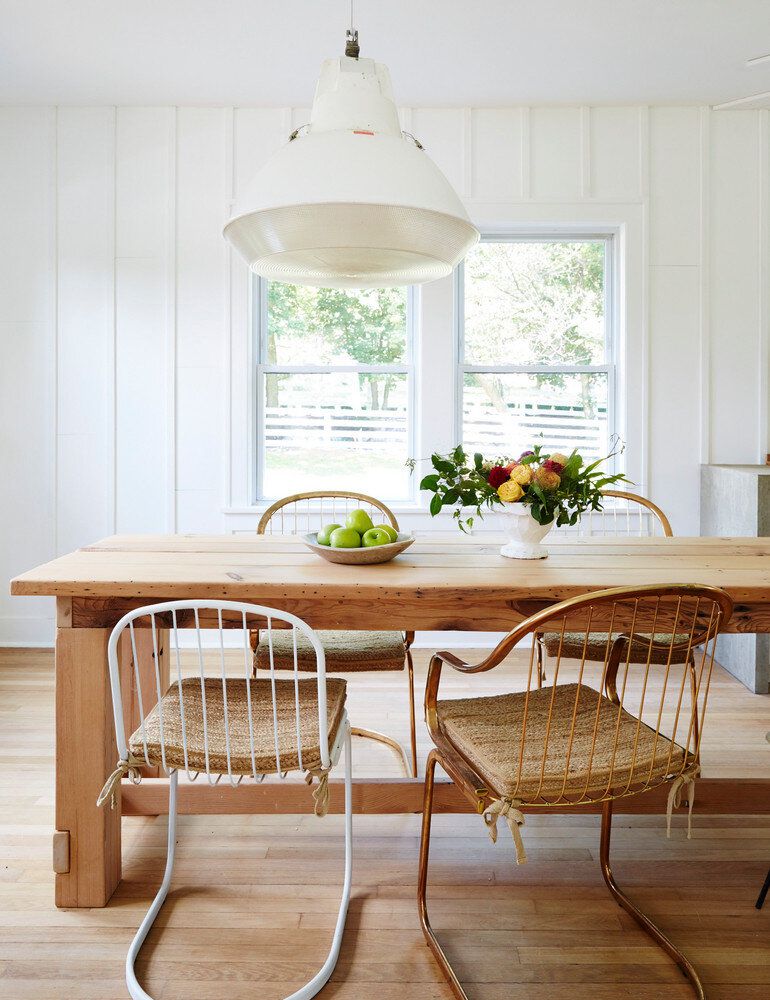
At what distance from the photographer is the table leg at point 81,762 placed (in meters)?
2.00

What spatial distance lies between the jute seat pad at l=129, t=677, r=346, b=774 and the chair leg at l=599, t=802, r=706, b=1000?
30.4 inches

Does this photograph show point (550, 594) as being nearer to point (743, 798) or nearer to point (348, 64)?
point (743, 798)

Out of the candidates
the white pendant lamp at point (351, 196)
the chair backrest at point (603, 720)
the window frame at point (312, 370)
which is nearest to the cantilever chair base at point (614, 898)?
the chair backrest at point (603, 720)

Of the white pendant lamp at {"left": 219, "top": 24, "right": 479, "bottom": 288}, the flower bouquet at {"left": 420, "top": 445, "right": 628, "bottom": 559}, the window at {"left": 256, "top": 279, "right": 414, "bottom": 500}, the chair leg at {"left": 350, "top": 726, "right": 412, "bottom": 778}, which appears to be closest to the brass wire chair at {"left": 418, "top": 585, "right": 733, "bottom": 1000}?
the flower bouquet at {"left": 420, "top": 445, "right": 628, "bottom": 559}

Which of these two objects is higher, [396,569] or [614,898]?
[396,569]

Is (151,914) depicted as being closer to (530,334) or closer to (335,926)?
(335,926)

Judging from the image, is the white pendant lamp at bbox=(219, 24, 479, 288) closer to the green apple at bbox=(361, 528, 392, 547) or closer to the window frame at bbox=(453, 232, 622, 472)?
the green apple at bbox=(361, 528, 392, 547)

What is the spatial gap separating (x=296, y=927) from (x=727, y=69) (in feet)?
12.9

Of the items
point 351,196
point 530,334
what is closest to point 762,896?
point 351,196

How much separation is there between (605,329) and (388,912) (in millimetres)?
3275

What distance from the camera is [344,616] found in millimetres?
2023

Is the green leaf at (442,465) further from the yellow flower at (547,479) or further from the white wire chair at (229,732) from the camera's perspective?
the white wire chair at (229,732)

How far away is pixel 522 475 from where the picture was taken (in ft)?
7.21

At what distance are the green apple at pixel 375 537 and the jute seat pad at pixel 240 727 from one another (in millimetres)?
399
